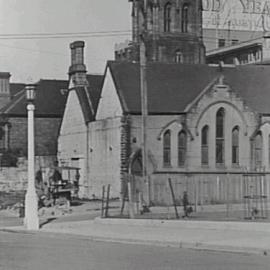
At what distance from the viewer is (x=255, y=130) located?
178 feet

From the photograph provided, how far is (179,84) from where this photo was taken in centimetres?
5612

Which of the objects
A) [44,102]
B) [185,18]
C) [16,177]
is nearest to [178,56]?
[185,18]

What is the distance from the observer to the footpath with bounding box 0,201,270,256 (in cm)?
2025

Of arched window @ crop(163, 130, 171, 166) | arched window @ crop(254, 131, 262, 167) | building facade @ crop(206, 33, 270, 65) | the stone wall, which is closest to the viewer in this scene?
arched window @ crop(163, 130, 171, 166)

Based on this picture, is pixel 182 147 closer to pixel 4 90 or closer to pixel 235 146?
pixel 235 146

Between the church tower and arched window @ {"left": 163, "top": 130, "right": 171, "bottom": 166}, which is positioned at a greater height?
the church tower

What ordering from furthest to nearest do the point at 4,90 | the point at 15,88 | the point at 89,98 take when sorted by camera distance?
the point at 15,88
the point at 4,90
the point at 89,98

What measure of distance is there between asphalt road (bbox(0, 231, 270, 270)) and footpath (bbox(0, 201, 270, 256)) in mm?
697

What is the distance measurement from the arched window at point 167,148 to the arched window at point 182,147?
61 centimetres

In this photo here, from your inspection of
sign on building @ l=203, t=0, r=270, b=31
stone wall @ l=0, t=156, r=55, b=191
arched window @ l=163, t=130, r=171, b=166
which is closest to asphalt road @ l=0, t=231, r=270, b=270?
arched window @ l=163, t=130, r=171, b=166

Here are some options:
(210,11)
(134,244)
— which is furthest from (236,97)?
(134,244)

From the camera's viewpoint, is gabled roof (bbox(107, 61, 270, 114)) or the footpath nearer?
the footpath

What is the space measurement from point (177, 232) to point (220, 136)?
2944cm

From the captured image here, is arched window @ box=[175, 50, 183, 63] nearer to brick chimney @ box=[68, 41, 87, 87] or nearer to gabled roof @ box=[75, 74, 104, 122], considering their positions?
gabled roof @ box=[75, 74, 104, 122]
